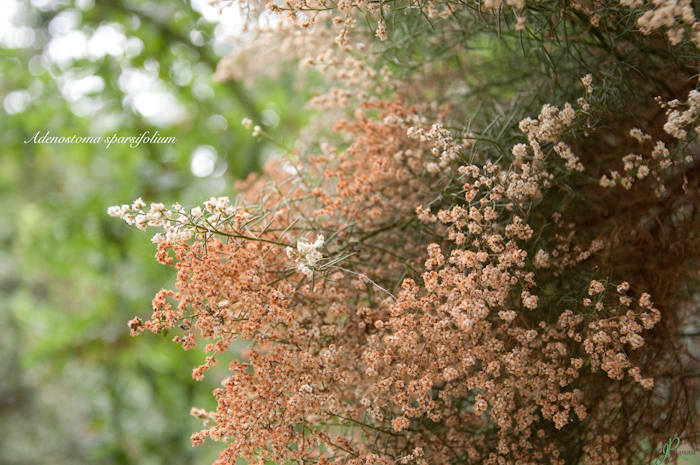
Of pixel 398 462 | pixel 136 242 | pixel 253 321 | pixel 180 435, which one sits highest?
pixel 136 242

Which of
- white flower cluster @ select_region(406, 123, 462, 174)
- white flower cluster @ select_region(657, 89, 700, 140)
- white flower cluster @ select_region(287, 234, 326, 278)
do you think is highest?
white flower cluster @ select_region(406, 123, 462, 174)

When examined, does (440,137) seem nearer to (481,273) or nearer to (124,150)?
(481,273)

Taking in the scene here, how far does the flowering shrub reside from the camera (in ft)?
1.72

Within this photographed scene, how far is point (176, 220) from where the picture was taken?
1.74 ft

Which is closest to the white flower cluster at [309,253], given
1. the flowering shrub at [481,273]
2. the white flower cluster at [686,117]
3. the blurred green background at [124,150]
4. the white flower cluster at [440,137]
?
the flowering shrub at [481,273]

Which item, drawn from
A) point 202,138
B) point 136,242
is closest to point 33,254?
point 136,242

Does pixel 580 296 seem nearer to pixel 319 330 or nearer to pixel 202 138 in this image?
pixel 319 330

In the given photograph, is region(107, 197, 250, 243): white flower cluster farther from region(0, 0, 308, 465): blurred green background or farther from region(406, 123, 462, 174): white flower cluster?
region(0, 0, 308, 465): blurred green background

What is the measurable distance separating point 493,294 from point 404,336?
4.1 inches

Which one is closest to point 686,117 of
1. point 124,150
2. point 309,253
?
point 309,253

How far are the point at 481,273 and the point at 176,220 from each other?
1.10 ft

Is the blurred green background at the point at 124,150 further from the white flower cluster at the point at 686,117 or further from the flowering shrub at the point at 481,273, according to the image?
the white flower cluster at the point at 686,117

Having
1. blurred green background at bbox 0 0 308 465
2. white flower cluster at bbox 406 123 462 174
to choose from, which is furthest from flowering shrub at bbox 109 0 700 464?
blurred green background at bbox 0 0 308 465

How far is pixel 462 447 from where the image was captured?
24.3 inches
